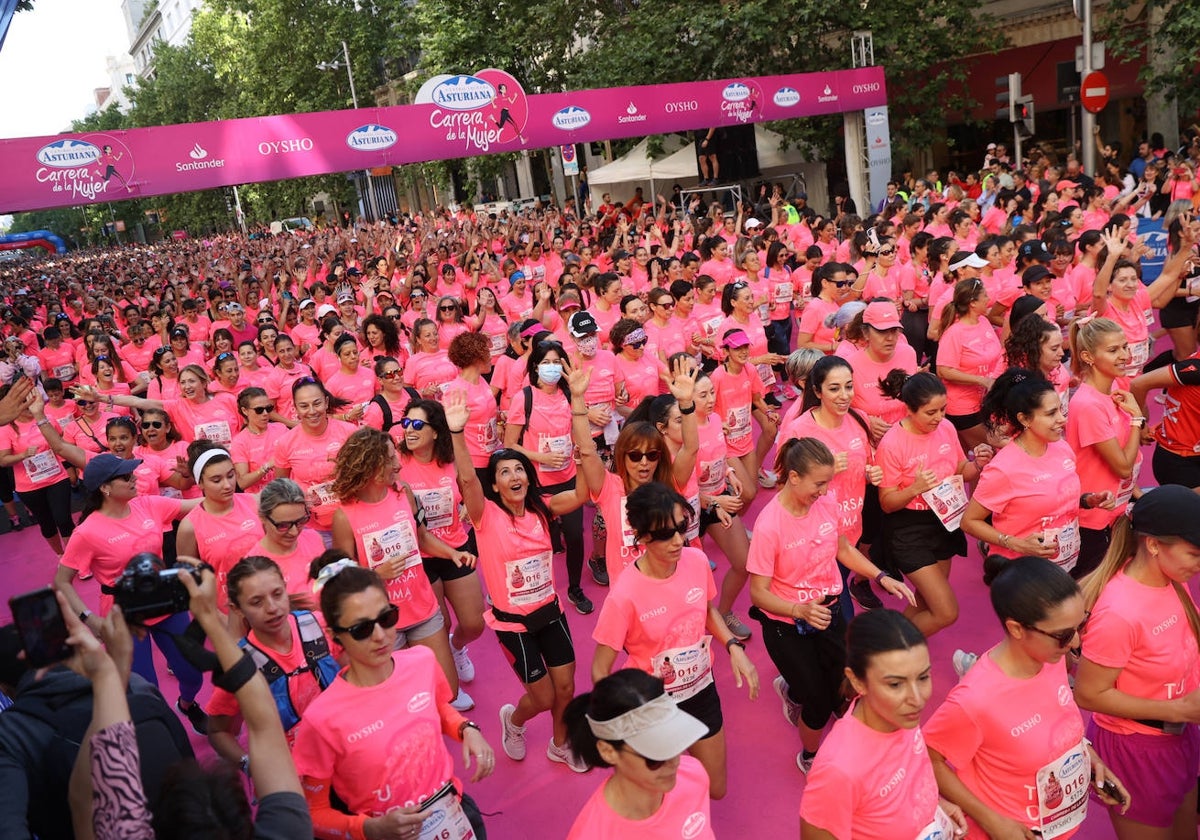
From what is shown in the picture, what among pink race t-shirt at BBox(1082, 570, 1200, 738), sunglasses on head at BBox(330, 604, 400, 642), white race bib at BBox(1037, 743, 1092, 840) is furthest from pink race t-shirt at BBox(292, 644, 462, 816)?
pink race t-shirt at BBox(1082, 570, 1200, 738)

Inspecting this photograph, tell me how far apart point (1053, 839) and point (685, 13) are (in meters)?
21.7

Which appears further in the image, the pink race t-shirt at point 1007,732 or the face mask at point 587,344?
the face mask at point 587,344

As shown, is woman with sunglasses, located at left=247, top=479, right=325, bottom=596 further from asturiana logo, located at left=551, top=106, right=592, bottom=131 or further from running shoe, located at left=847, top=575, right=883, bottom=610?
asturiana logo, located at left=551, top=106, right=592, bottom=131

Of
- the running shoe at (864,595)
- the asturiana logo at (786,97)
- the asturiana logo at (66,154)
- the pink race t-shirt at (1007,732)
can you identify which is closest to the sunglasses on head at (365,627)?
the pink race t-shirt at (1007,732)

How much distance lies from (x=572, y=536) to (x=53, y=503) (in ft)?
15.7

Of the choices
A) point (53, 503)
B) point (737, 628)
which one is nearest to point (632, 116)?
point (53, 503)

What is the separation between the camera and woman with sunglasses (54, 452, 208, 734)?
4.55m

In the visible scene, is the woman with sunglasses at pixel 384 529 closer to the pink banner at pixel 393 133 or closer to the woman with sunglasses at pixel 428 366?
the woman with sunglasses at pixel 428 366

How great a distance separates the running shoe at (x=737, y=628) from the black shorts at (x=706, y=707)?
1.63 metres

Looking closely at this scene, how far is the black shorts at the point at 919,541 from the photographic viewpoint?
4.39m

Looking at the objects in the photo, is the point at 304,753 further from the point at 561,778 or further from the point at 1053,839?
the point at 1053,839

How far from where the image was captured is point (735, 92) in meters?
17.8

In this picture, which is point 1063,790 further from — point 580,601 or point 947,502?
point 580,601

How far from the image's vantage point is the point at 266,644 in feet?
10.4
